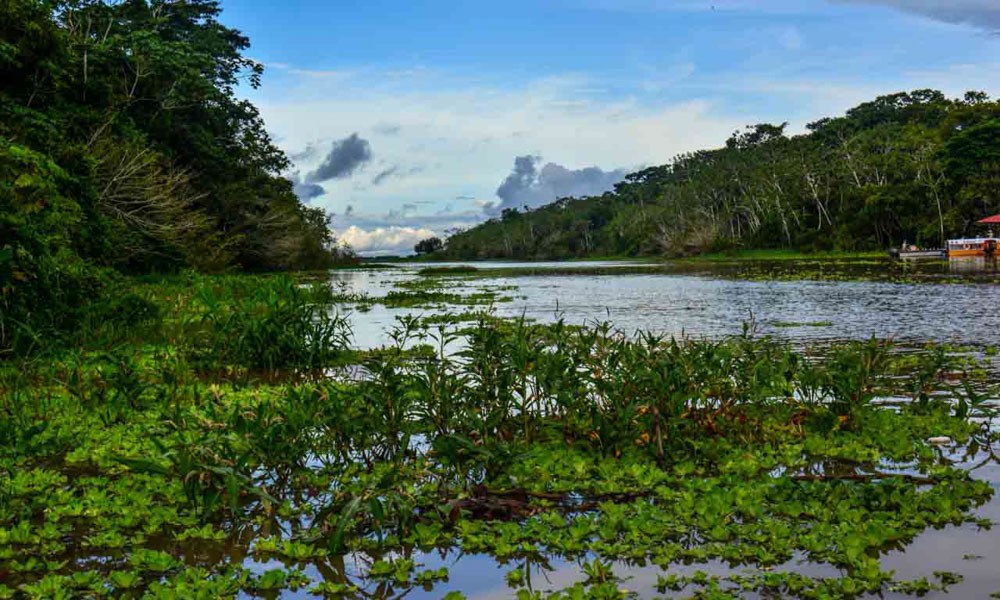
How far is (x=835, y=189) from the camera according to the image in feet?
258

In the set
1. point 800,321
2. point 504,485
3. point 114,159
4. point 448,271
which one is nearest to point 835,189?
point 448,271

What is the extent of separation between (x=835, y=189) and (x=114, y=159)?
71.4m

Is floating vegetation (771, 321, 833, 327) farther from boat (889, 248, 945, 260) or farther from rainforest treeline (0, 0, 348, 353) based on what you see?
boat (889, 248, 945, 260)

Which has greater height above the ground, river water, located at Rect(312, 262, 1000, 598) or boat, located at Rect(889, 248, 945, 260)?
boat, located at Rect(889, 248, 945, 260)

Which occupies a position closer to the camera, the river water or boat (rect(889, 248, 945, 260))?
the river water

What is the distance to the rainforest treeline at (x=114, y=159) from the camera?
1120 cm

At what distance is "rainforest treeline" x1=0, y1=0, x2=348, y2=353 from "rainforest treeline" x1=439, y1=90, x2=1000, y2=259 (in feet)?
165

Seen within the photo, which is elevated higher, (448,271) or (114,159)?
(114,159)

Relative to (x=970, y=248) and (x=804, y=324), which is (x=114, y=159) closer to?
(x=804, y=324)

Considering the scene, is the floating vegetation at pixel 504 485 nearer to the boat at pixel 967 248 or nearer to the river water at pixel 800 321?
the river water at pixel 800 321

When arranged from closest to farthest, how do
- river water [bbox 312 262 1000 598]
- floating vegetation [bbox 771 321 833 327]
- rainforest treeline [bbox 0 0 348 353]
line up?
river water [bbox 312 262 1000 598] < rainforest treeline [bbox 0 0 348 353] < floating vegetation [bbox 771 321 833 327]

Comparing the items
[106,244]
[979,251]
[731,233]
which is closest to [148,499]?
[106,244]

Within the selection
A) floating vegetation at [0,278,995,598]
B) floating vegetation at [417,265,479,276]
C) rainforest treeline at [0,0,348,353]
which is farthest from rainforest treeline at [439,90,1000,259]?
floating vegetation at [0,278,995,598]

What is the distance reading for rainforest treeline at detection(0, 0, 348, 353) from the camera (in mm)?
11195
